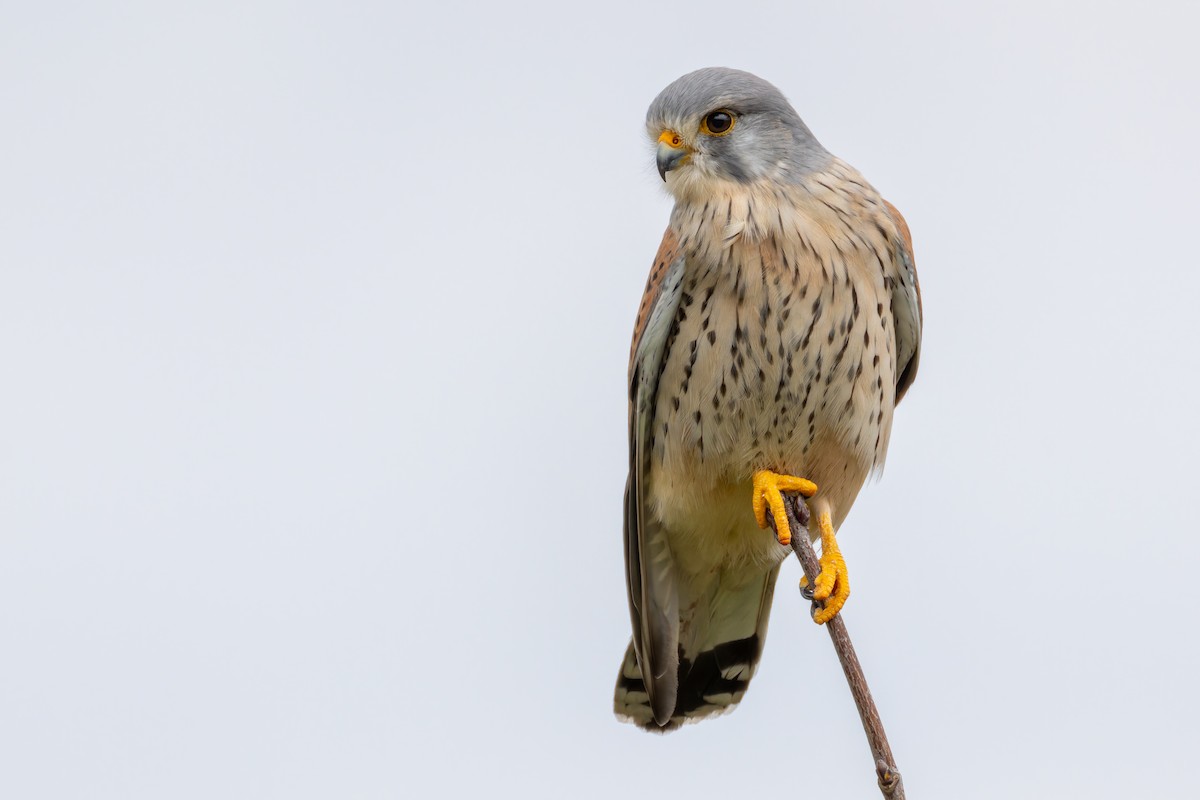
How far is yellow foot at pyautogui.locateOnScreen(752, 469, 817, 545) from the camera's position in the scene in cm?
511

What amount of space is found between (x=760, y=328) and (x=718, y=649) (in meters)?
1.60

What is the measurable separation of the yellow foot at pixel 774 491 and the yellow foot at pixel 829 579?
17cm

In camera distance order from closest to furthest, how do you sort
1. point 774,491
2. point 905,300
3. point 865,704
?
1. point 865,704
2. point 774,491
3. point 905,300

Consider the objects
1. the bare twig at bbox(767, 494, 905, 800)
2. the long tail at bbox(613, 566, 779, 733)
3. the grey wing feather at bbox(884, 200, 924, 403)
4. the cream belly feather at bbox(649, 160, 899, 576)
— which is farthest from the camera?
the long tail at bbox(613, 566, 779, 733)

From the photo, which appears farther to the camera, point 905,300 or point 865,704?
point 905,300

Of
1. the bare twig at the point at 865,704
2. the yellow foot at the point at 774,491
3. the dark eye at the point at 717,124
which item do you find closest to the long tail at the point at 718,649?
the yellow foot at the point at 774,491

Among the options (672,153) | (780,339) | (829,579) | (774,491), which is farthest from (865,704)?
(672,153)

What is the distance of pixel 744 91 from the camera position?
17.1 ft

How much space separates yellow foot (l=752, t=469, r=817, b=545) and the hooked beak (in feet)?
3.52

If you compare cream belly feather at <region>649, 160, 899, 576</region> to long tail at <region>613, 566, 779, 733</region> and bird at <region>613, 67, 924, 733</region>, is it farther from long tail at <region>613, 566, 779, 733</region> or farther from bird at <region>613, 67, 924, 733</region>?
long tail at <region>613, 566, 779, 733</region>

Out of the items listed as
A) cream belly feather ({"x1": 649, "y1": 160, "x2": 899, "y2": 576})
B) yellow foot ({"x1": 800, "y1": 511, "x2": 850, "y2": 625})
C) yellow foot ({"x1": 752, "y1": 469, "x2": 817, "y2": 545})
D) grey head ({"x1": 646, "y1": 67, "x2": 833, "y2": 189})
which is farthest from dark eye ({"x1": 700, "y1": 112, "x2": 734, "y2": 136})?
yellow foot ({"x1": 800, "y1": 511, "x2": 850, "y2": 625})

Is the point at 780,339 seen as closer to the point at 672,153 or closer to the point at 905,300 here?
the point at 905,300

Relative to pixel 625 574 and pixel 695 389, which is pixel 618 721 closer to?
pixel 625 574

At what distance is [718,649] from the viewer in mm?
6035
